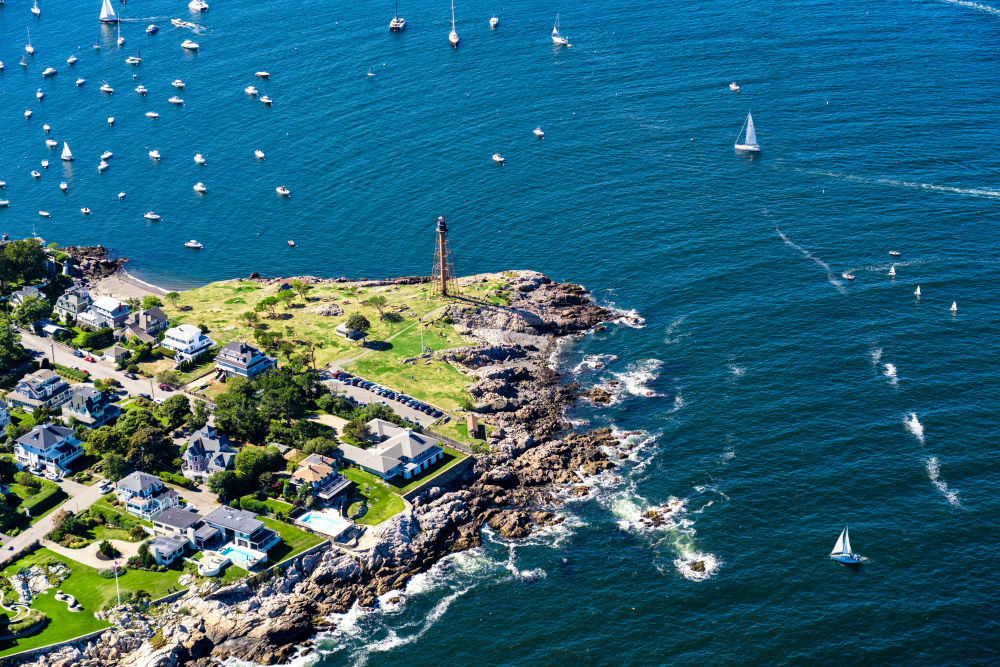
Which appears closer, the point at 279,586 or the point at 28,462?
the point at 279,586

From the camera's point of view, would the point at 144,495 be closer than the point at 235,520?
No

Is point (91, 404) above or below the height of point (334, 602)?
above

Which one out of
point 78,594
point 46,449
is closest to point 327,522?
point 78,594

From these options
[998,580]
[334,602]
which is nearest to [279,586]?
[334,602]

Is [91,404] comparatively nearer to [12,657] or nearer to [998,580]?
[12,657]

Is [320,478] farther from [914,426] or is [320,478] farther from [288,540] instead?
[914,426]

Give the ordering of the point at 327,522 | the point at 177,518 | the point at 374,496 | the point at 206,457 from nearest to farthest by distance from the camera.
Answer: the point at 177,518 → the point at 327,522 → the point at 374,496 → the point at 206,457

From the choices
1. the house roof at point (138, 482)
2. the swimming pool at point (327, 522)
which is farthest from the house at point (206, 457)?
the swimming pool at point (327, 522)
